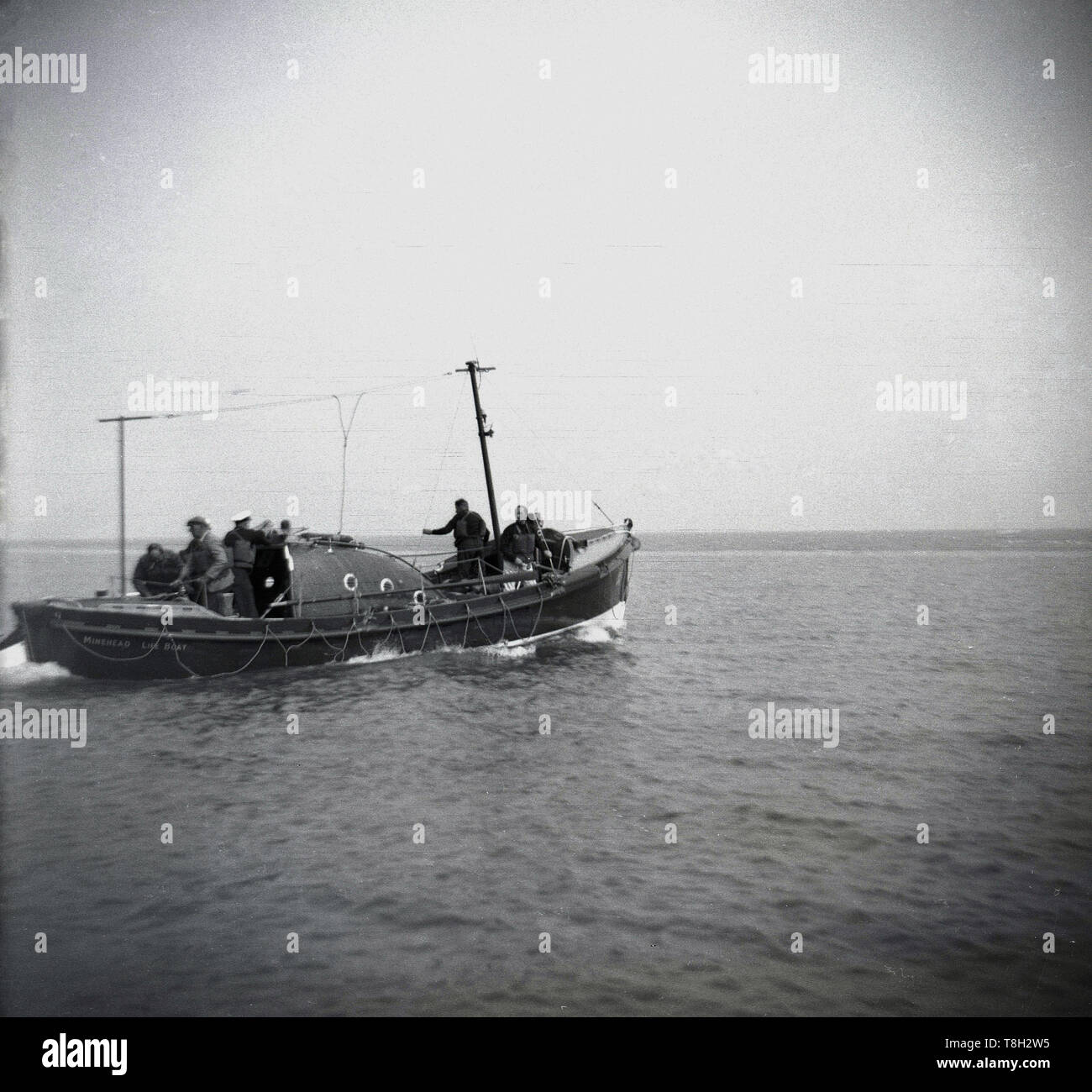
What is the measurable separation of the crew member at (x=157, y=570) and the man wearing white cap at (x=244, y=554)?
1667mm

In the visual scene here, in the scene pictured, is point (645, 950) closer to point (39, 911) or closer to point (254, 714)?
point (39, 911)

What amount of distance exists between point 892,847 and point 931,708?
9.23 m

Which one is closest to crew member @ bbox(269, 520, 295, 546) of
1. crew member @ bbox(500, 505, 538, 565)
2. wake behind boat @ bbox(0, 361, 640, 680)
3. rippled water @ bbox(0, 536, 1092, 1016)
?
wake behind boat @ bbox(0, 361, 640, 680)

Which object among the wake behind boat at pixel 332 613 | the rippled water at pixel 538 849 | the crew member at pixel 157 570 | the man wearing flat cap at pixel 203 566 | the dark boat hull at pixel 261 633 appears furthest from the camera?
the crew member at pixel 157 570

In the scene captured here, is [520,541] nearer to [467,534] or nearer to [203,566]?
[467,534]

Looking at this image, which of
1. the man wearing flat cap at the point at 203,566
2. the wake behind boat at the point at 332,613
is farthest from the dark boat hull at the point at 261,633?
the man wearing flat cap at the point at 203,566

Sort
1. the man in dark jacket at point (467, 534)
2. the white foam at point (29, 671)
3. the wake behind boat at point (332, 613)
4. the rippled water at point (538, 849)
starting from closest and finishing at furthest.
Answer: the rippled water at point (538, 849) < the wake behind boat at point (332, 613) < the white foam at point (29, 671) < the man in dark jacket at point (467, 534)

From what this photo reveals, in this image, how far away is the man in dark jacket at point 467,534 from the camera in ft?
76.6

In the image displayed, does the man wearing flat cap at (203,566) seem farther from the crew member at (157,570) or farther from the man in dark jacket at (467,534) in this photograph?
the man in dark jacket at (467,534)

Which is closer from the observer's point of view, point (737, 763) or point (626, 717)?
point (737, 763)

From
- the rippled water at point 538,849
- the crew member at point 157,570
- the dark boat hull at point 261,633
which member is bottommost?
the rippled water at point 538,849
